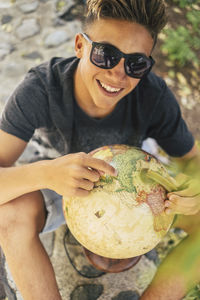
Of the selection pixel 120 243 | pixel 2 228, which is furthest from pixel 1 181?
pixel 120 243

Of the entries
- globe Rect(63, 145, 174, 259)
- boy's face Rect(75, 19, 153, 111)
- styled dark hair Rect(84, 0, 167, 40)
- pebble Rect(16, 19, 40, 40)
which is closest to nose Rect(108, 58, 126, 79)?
boy's face Rect(75, 19, 153, 111)

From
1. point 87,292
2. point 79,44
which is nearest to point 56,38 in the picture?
point 79,44

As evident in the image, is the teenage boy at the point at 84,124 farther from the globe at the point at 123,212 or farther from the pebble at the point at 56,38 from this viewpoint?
the pebble at the point at 56,38

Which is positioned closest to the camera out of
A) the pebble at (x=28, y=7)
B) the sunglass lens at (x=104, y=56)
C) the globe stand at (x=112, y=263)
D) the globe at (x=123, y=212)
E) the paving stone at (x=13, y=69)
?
the globe at (x=123, y=212)

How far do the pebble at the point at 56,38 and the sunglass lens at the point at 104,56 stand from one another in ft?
9.07

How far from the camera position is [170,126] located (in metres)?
2.30

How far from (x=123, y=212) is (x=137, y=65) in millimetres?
861

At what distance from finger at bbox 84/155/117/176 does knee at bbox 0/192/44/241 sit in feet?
1.93

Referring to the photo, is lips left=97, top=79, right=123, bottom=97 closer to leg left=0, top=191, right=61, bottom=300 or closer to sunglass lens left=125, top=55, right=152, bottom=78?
sunglass lens left=125, top=55, right=152, bottom=78

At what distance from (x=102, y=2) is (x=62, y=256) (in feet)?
6.22

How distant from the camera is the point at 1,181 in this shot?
69.0 inches

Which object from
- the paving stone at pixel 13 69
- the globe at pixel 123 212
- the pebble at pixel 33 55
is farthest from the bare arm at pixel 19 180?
the pebble at pixel 33 55

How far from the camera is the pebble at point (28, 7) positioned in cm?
462

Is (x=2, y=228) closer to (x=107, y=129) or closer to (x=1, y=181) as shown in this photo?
(x=1, y=181)
